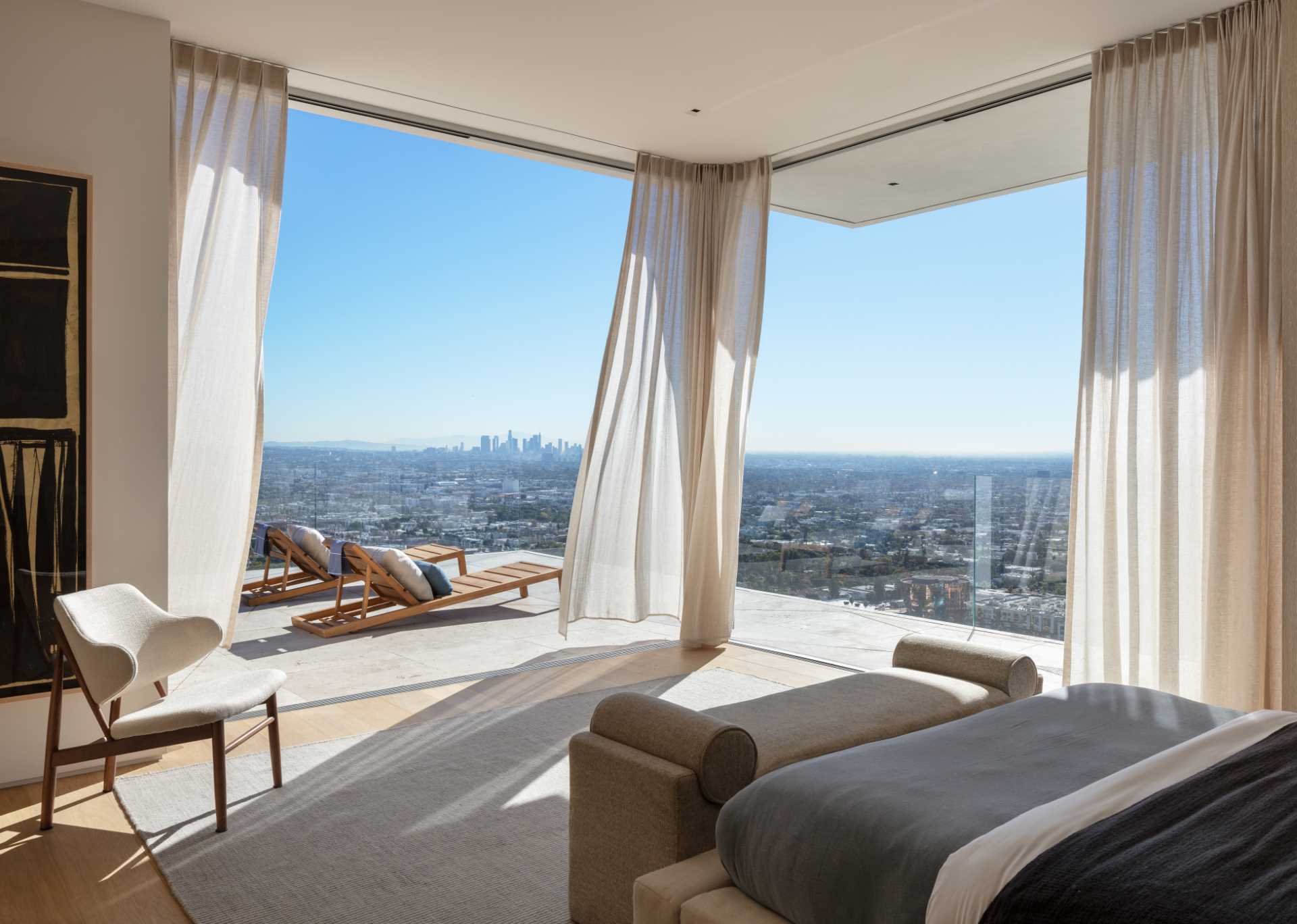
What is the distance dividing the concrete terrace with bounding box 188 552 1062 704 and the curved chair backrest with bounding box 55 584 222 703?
3.51ft

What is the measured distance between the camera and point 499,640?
588 centimetres

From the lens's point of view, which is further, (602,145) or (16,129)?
(602,145)

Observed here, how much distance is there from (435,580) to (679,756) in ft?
13.7

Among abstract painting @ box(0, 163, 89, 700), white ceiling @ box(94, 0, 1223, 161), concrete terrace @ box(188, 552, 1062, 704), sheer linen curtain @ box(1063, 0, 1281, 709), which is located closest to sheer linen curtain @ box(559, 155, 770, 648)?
concrete terrace @ box(188, 552, 1062, 704)

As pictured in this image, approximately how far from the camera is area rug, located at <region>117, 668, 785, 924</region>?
2627mm

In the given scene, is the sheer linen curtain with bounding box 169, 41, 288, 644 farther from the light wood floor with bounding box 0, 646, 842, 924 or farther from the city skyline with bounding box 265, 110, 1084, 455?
the city skyline with bounding box 265, 110, 1084, 455

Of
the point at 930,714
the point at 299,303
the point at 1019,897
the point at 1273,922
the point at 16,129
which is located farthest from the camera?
the point at 299,303

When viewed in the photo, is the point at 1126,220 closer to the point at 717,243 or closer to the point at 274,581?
the point at 717,243

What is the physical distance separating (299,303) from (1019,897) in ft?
17.4

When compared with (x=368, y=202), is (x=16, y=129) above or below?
below

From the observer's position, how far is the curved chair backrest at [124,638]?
293cm

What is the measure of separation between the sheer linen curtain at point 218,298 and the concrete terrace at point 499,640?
681 millimetres

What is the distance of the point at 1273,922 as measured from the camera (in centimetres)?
137

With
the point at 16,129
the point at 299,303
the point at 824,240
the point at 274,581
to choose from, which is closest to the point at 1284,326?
the point at 824,240
